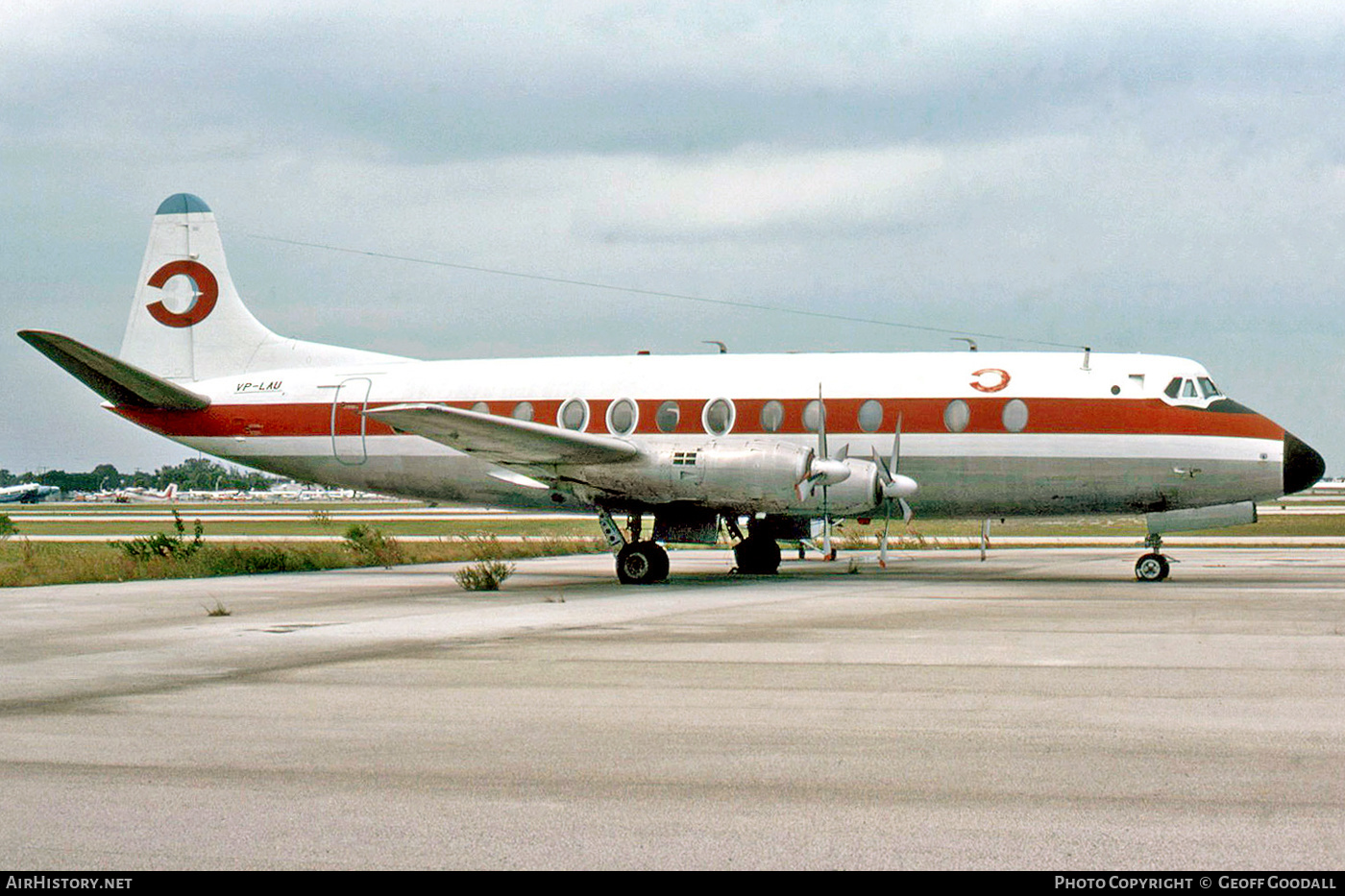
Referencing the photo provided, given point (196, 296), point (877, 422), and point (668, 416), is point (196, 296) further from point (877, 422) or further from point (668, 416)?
point (877, 422)

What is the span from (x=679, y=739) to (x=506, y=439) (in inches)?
598

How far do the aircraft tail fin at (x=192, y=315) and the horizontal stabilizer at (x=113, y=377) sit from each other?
1.56 m

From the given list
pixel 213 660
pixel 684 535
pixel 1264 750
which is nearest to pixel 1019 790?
pixel 1264 750

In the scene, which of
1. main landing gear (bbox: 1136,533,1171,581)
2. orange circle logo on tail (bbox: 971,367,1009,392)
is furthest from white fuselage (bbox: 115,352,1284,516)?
main landing gear (bbox: 1136,533,1171,581)

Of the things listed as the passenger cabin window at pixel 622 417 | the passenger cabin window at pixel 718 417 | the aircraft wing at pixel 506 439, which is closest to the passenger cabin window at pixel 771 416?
the passenger cabin window at pixel 718 417

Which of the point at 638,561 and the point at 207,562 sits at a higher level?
the point at 638,561

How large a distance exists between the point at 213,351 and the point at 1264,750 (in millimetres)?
26296

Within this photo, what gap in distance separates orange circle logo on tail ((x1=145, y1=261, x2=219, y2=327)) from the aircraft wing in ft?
28.1

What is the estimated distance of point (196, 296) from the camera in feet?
100

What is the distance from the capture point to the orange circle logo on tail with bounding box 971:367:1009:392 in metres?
25.2

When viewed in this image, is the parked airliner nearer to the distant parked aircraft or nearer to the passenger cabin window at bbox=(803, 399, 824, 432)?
the passenger cabin window at bbox=(803, 399, 824, 432)

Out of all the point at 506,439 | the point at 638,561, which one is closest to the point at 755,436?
the point at 638,561

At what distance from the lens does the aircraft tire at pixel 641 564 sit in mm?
25109

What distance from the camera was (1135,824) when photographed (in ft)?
21.5
